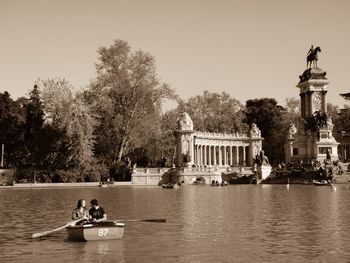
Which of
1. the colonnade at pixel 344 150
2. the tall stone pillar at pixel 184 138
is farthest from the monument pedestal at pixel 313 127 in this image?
the tall stone pillar at pixel 184 138

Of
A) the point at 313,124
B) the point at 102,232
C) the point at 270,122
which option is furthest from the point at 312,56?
the point at 102,232

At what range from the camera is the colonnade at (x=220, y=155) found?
10256 centimetres

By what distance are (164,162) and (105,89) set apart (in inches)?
683

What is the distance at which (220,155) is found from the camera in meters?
108

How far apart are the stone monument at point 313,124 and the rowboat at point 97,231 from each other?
217 feet

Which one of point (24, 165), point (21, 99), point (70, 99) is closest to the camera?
point (70, 99)

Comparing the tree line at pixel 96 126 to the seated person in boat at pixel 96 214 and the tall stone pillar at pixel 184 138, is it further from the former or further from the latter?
the seated person in boat at pixel 96 214

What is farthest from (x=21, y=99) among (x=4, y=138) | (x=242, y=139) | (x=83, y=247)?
(x=83, y=247)

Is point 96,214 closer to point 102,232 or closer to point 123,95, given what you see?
point 102,232

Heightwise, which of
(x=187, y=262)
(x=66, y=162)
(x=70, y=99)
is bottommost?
(x=187, y=262)

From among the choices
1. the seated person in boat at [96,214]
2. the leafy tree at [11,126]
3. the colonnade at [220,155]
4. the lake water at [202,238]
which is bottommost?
the lake water at [202,238]

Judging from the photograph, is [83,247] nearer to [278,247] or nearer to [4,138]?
[278,247]

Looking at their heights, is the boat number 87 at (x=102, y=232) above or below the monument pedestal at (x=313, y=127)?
below

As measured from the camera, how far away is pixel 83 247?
822 inches
